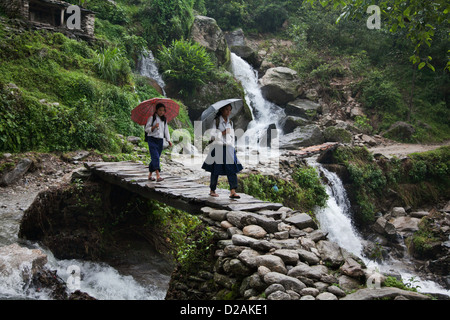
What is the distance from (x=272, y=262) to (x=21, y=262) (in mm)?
3285

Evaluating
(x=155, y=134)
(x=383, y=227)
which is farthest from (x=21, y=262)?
(x=383, y=227)

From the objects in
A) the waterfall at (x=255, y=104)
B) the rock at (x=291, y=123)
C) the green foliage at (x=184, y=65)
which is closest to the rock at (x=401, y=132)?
the rock at (x=291, y=123)

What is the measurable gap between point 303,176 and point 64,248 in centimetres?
631

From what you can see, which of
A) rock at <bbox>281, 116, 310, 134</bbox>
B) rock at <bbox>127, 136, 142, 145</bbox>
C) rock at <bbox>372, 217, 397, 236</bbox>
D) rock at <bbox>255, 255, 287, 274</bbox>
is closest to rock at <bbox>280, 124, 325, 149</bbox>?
rock at <bbox>281, 116, 310, 134</bbox>

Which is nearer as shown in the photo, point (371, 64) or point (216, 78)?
point (216, 78)

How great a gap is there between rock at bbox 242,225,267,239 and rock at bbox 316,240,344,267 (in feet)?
1.95

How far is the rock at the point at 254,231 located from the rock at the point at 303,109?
1432 centimetres

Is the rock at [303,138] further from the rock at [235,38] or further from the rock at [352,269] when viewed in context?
the rock at [352,269]

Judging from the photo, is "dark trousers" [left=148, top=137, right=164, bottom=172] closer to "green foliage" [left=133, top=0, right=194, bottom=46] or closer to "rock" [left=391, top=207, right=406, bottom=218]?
"rock" [left=391, top=207, right=406, bottom=218]

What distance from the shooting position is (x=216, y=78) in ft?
51.9

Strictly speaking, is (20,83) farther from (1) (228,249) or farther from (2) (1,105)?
(1) (228,249)

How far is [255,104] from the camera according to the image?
57.0ft

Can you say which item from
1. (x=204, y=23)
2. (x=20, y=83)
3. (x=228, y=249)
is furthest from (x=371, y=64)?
(x=228, y=249)

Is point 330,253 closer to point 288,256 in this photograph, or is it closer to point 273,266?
point 288,256
